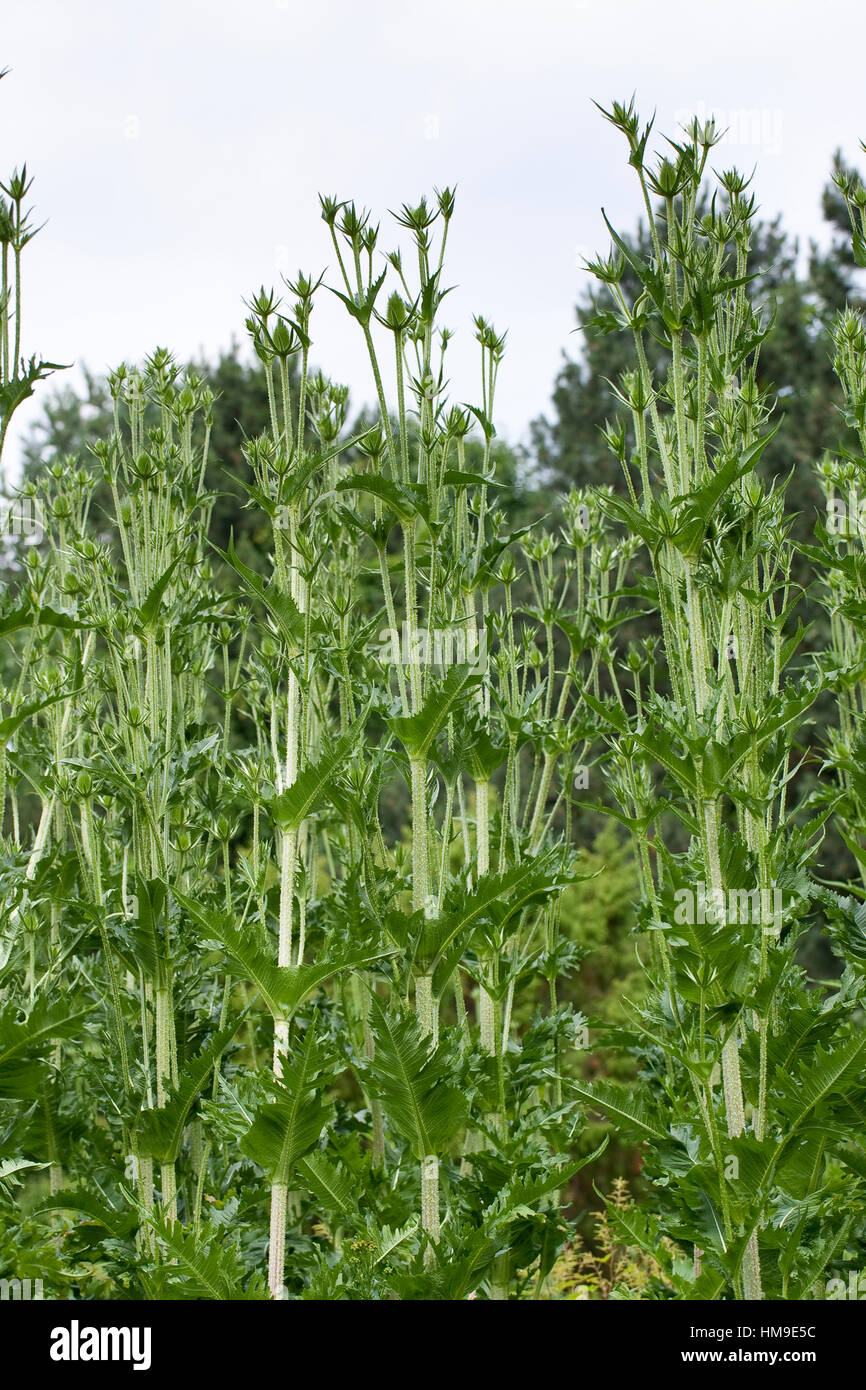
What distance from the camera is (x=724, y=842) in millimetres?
3592

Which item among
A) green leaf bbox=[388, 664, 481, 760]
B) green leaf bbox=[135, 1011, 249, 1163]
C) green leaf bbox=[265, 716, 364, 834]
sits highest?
green leaf bbox=[388, 664, 481, 760]

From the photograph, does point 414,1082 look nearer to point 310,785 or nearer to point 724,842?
point 310,785

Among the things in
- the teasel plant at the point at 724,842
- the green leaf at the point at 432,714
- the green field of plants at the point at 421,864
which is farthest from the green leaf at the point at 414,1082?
the green leaf at the point at 432,714

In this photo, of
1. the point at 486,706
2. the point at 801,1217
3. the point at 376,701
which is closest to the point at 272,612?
the point at 376,701

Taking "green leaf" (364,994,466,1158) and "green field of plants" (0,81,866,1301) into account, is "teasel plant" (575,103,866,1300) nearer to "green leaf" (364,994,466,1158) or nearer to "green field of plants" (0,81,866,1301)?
"green field of plants" (0,81,866,1301)

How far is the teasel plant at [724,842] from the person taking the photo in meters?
3.39

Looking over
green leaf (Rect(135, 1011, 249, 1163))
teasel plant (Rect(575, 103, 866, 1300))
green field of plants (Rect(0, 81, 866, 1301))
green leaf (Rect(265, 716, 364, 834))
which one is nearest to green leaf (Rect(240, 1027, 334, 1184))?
green field of plants (Rect(0, 81, 866, 1301))

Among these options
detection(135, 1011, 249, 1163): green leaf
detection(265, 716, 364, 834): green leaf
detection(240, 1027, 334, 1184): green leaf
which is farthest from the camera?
detection(135, 1011, 249, 1163): green leaf

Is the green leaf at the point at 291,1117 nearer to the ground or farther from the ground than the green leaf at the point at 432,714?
nearer to the ground

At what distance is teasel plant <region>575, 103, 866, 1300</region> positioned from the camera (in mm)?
3393

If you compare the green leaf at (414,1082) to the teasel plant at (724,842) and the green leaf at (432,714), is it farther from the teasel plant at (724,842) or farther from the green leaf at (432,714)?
the green leaf at (432,714)
